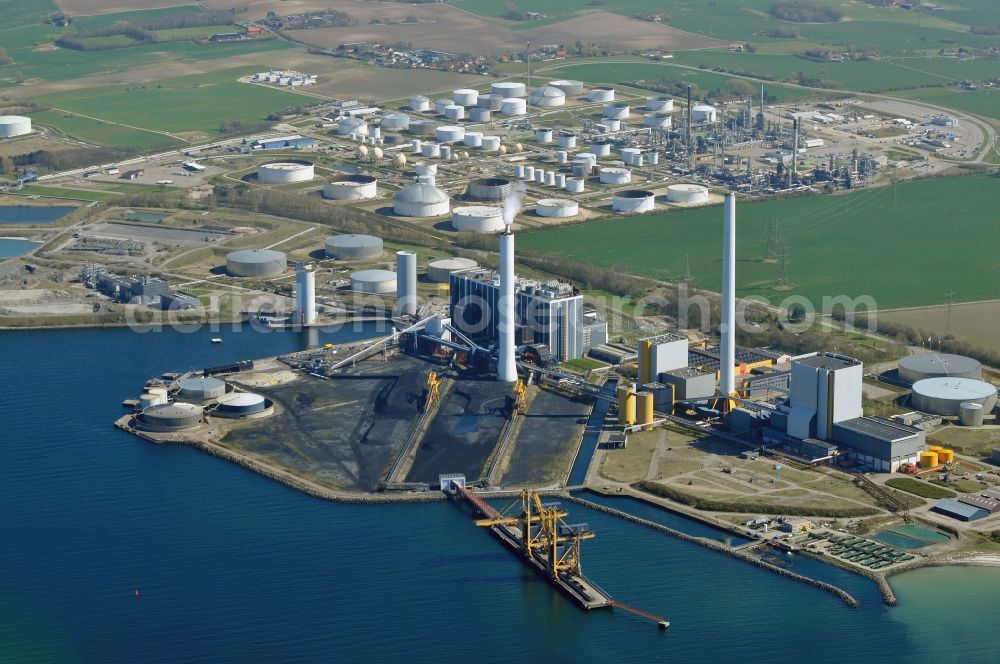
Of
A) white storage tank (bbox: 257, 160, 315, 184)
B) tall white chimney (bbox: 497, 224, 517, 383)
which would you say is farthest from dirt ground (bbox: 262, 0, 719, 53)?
tall white chimney (bbox: 497, 224, 517, 383)

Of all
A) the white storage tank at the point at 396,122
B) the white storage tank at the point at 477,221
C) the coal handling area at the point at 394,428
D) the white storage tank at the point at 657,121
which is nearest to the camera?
the coal handling area at the point at 394,428

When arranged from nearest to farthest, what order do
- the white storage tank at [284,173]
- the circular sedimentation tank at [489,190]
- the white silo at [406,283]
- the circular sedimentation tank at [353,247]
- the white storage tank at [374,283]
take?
the white silo at [406,283] < the white storage tank at [374,283] < the circular sedimentation tank at [353,247] < the circular sedimentation tank at [489,190] < the white storage tank at [284,173]

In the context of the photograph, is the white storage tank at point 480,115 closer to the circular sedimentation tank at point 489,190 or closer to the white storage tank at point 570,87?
the white storage tank at point 570,87

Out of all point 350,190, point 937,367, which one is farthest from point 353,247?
point 937,367

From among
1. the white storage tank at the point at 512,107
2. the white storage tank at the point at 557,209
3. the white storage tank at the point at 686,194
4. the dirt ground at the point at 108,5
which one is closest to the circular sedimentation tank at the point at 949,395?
the white storage tank at the point at 557,209

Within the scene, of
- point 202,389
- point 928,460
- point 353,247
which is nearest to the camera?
point 928,460

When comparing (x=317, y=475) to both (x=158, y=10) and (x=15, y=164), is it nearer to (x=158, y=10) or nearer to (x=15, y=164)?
(x=15, y=164)

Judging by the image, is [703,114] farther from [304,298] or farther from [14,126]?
[304,298]
